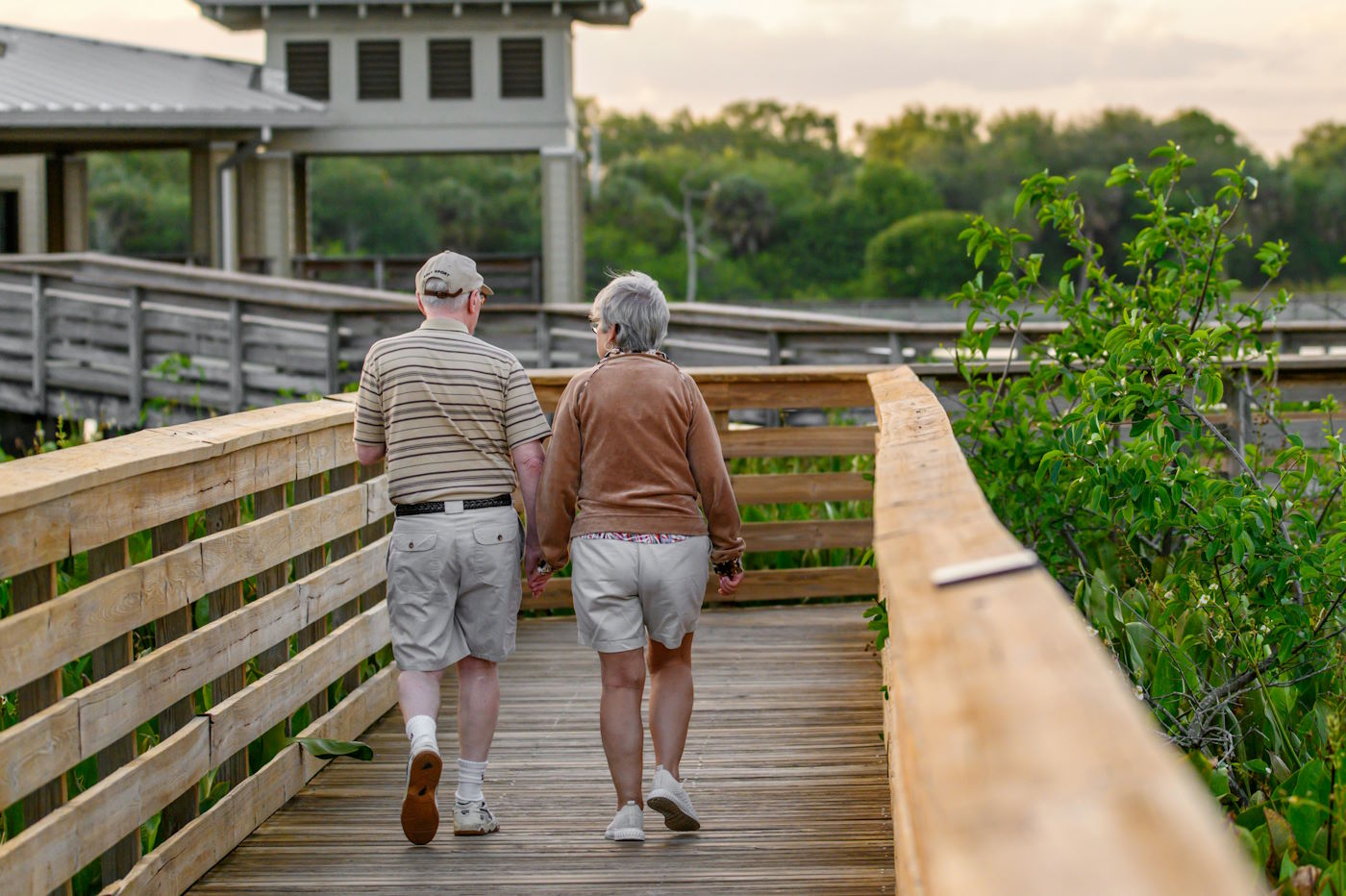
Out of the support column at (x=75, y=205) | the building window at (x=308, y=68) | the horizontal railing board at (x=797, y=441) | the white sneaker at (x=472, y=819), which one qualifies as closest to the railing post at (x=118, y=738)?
the white sneaker at (x=472, y=819)

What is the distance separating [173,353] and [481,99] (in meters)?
10.8

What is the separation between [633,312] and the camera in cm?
445

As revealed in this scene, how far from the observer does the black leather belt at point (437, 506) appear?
4406 millimetres

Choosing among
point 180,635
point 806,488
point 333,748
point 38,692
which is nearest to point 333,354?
point 806,488

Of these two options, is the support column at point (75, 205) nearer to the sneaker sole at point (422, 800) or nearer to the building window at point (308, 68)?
the building window at point (308, 68)

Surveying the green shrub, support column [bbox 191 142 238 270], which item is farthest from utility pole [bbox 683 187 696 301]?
support column [bbox 191 142 238 270]

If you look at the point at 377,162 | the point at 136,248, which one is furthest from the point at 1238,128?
the point at 136,248

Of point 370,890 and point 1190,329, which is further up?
point 1190,329

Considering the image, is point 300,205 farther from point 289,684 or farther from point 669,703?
point 669,703

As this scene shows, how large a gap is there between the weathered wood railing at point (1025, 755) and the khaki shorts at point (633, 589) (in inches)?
74.1

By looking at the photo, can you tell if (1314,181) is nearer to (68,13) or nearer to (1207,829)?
(68,13)

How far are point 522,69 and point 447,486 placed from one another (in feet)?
69.3

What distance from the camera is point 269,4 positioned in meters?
24.2

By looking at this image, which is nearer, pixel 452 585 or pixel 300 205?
pixel 452 585
